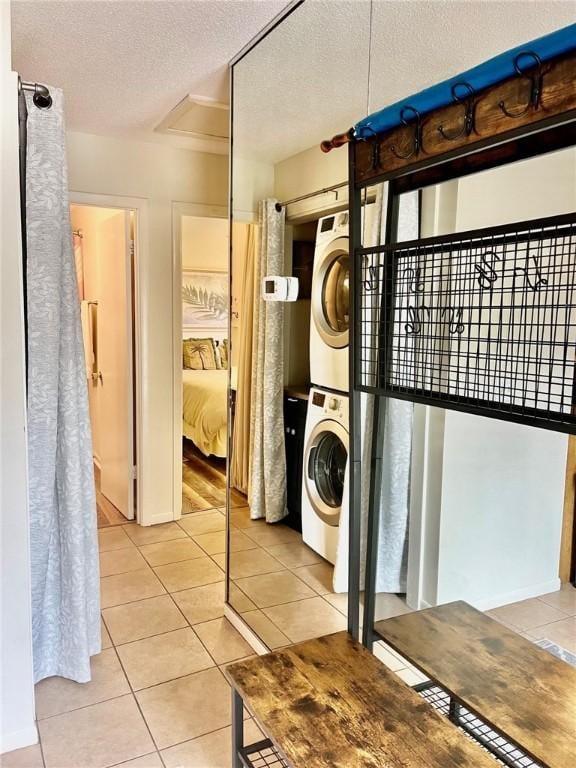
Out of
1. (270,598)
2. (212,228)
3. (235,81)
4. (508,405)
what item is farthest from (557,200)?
→ (212,228)

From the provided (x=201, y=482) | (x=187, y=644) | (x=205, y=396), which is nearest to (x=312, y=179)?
(x=187, y=644)

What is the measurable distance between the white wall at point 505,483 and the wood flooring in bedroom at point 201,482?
9.37ft

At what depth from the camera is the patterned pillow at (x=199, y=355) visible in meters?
6.80

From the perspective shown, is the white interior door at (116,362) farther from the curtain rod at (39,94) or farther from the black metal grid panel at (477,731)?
the black metal grid panel at (477,731)

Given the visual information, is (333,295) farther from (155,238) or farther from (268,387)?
(155,238)

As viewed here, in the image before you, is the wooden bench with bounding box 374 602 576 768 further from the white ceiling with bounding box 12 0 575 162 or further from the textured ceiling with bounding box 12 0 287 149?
the textured ceiling with bounding box 12 0 287 149

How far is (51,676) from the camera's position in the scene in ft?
7.83

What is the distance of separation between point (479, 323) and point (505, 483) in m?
0.52

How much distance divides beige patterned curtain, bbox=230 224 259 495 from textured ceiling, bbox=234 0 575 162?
365 millimetres

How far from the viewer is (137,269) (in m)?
3.96

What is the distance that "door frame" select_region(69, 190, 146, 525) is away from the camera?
374cm

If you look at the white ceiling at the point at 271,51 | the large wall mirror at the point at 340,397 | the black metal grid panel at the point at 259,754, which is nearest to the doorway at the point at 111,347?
the white ceiling at the point at 271,51

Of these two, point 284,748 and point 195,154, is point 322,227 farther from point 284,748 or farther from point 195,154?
point 195,154

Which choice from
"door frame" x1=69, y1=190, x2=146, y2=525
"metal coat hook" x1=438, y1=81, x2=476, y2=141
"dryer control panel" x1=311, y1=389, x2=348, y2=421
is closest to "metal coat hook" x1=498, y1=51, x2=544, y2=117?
"metal coat hook" x1=438, y1=81, x2=476, y2=141
